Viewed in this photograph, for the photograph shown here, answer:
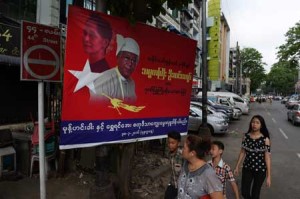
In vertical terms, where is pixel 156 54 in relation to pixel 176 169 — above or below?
above

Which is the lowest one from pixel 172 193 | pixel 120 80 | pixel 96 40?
pixel 172 193

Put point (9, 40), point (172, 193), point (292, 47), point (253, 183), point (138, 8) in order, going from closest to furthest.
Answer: point (172, 193)
point (253, 183)
point (138, 8)
point (9, 40)
point (292, 47)

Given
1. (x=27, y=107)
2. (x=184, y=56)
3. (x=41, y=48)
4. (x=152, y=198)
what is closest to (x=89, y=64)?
(x=41, y=48)

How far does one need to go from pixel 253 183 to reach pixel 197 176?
2.71 m

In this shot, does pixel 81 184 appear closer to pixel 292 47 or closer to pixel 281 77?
pixel 292 47

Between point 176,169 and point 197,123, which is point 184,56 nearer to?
point 176,169

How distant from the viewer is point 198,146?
303cm

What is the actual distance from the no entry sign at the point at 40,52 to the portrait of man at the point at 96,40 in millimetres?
418

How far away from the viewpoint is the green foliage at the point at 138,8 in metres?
5.14

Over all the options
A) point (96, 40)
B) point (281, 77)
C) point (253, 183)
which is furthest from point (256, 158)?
point (281, 77)

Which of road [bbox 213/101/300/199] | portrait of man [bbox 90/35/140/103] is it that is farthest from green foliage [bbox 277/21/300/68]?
portrait of man [bbox 90/35/140/103]

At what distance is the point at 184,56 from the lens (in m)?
6.55

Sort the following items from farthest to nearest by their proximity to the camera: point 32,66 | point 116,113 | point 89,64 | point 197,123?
1. point 197,123
2. point 116,113
3. point 89,64
4. point 32,66

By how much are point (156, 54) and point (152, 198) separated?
2723 millimetres
